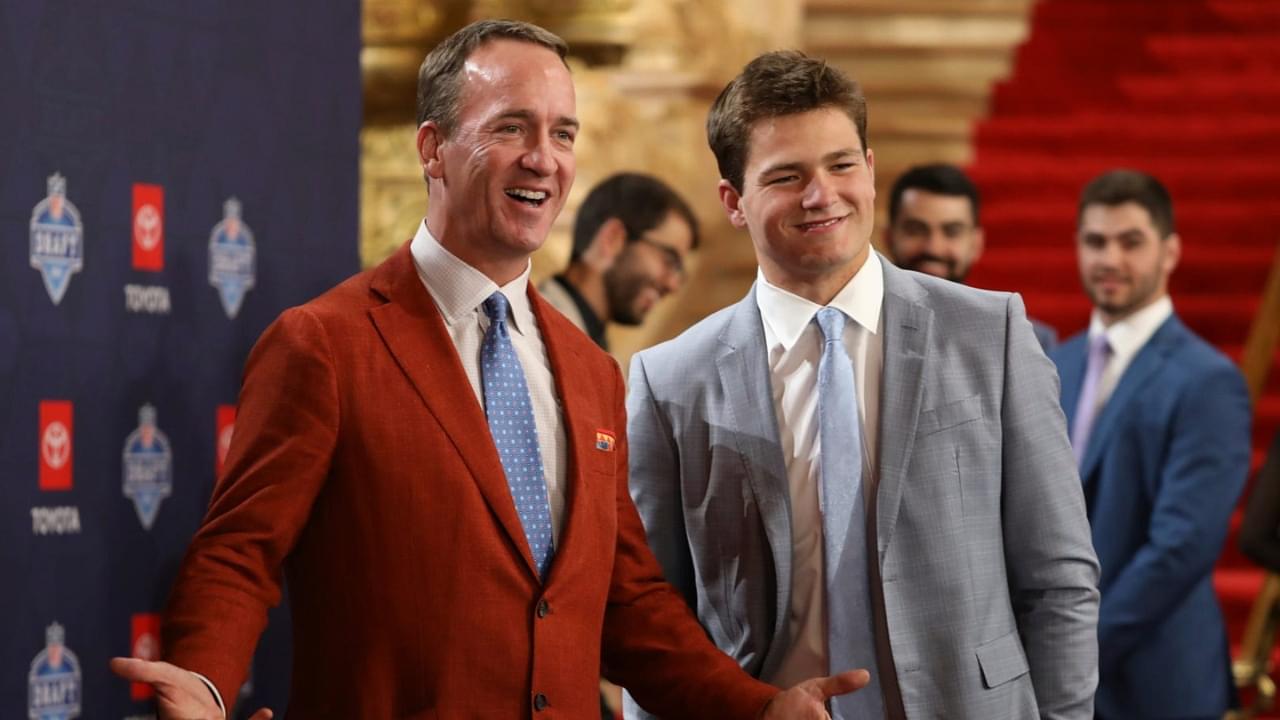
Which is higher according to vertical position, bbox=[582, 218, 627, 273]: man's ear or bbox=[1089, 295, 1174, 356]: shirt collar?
bbox=[582, 218, 627, 273]: man's ear

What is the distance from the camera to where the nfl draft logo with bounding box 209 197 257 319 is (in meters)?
3.50

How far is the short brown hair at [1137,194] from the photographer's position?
5496 mm

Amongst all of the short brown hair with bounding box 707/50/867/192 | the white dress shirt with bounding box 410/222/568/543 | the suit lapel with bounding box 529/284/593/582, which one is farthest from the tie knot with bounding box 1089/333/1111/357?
the white dress shirt with bounding box 410/222/568/543

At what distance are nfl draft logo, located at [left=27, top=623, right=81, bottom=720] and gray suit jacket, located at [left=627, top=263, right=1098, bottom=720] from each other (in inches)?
40.9

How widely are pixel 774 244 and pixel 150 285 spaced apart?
3.54 ft

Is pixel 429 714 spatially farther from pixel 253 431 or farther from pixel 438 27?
pixel 438 27

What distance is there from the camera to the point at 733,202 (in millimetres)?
3254

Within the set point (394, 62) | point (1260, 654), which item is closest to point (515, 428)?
point (1260, 654)

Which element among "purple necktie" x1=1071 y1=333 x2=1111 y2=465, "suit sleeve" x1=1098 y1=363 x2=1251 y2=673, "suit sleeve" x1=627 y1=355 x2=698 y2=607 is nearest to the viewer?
"suit sleeve" x1=627 y1=355 x2=698 y2=607

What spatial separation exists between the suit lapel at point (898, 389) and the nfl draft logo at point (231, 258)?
1192mm

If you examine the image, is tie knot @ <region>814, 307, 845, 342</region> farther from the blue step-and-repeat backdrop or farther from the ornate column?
the ornate column

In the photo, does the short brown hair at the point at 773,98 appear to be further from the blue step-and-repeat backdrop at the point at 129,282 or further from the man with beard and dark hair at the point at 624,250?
the man with beard and dark hair at the point at 624,250

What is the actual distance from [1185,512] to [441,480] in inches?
107

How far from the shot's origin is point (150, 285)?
3332 millimetres
